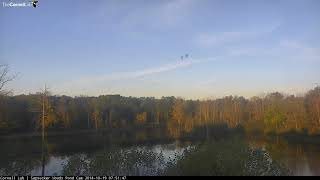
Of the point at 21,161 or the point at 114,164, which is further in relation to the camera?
the point at 21,161

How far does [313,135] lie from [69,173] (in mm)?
40912

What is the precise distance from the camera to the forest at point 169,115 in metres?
53.9

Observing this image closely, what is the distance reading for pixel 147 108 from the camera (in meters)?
93.4

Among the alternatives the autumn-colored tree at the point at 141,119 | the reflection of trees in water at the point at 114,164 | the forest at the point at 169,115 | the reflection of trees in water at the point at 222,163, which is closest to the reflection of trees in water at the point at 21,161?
the reflection of trees in water at the point at 114,164

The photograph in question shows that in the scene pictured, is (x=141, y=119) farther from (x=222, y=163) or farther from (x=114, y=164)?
(x=222, y=163)

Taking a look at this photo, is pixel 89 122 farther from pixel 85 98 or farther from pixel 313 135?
pixel 313 135

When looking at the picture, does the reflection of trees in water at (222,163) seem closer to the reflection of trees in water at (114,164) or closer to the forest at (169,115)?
the reflection of trees in water at (114,164)

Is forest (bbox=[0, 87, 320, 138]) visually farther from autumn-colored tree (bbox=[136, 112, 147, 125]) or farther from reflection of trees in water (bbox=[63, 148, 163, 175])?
reflection of trees in water (bbox=[63, 148, 163, 175])

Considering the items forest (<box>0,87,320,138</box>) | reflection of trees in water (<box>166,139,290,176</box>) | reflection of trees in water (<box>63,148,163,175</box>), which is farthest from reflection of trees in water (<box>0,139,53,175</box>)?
reflection of trees in water (<box>166,139,290,176</box>)

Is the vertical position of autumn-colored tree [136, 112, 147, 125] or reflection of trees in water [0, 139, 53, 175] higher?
autumn-colored tree [136, 112, 147, 125]

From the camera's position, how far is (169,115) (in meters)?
91.8

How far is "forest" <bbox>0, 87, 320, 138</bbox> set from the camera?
177ft

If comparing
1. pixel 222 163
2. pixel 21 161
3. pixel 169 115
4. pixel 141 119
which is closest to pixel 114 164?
pixel 222 163

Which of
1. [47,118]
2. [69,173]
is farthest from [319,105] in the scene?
[69,173]
